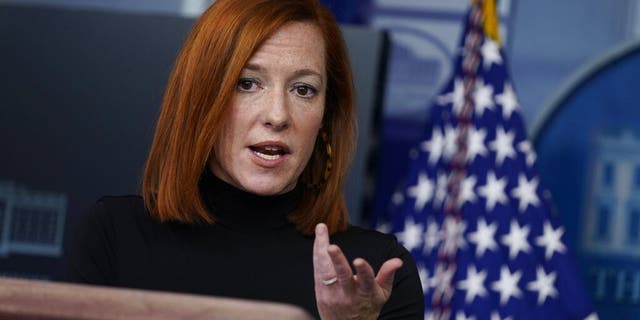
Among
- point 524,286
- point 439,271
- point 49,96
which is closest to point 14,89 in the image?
point 49,96

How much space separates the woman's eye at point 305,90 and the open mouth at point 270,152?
4.0 inches

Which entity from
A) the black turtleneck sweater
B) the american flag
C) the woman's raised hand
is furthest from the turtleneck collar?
the american flag

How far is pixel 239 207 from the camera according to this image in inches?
72.8

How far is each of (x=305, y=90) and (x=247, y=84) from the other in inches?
3.9

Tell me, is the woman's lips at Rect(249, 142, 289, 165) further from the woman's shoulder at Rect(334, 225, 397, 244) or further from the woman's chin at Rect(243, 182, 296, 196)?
the woman's shoulder at Rect(334, 225, 397, 244)

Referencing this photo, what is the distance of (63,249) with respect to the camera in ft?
11.8

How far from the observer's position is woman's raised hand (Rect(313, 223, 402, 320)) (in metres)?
1.31

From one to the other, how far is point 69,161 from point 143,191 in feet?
6.10

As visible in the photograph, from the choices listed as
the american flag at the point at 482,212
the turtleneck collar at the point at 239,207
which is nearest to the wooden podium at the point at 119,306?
the turtleneck collar at the point at 239,207

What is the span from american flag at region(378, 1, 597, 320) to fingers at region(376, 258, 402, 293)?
2.00 meters

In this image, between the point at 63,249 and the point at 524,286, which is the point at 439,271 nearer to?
the point at 524,286

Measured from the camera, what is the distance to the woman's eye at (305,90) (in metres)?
1.79

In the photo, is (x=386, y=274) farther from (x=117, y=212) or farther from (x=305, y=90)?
(x=117, y=212)

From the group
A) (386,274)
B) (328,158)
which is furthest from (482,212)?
(386,274)
